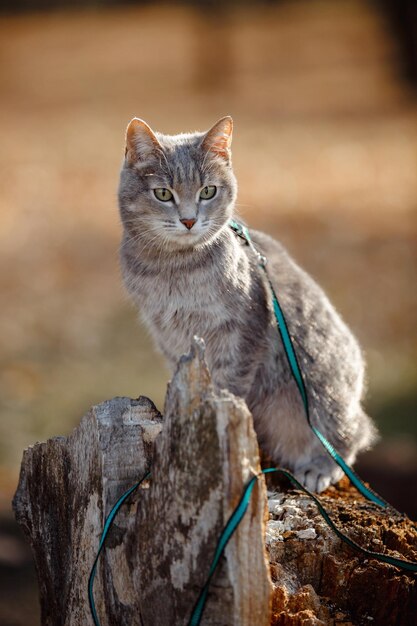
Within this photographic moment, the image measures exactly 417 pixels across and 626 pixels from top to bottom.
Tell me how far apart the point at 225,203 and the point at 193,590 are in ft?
4.69

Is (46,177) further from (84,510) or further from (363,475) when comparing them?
(84,510)

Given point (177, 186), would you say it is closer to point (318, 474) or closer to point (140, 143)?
point (140, 143)

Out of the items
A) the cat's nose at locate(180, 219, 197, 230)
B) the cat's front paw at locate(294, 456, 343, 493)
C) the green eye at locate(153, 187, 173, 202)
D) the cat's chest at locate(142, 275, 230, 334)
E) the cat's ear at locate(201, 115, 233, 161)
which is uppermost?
the cat's ear at locate(201, 115, 233, 161)

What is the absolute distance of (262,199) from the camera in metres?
8.30

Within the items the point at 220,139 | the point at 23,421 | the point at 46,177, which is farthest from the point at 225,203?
the point at 46,177

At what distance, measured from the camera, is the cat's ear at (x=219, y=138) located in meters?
2.95

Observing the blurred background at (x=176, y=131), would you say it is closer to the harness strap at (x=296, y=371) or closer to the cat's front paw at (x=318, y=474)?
the harness strap at (x=296, y=371)

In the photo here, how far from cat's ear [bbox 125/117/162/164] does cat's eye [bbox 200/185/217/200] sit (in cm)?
20

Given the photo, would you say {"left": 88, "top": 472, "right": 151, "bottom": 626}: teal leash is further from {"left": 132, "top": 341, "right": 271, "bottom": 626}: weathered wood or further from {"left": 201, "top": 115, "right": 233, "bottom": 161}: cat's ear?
{"left": 201, "top": 115, "right": 233, "bottom": 161}: cat's ear

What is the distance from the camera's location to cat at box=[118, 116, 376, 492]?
9.59 ft

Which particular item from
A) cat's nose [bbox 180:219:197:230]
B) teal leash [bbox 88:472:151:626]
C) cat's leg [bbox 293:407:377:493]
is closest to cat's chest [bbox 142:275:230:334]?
cat's nose [bbox 180:219:197:230]

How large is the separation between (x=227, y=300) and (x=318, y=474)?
759mm

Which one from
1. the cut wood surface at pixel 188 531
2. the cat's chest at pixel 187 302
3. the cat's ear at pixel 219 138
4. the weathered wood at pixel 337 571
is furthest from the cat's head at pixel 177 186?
the weathered wood at pixel 337 571

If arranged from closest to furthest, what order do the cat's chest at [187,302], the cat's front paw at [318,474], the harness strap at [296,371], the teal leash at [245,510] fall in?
the teal leash at [245,510]
the harness strap at [296,371]
the cat's chest at [187,302]
the cat's front paw at [318,474]
